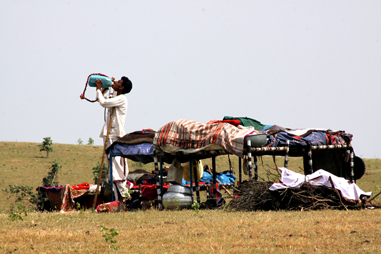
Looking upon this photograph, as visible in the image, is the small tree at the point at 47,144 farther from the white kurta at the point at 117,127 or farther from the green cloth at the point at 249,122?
the green cloth at the point at 249,122

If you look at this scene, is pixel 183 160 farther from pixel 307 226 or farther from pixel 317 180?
pixel 307 226

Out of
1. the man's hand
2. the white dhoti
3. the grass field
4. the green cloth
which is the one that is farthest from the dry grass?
the man's hand

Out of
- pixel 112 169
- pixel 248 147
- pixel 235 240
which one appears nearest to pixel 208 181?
pixel 112 169

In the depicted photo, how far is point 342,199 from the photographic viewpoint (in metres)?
7.79

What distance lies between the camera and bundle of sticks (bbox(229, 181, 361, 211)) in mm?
7766

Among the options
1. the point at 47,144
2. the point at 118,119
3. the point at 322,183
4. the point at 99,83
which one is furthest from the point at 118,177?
the point at 47,144

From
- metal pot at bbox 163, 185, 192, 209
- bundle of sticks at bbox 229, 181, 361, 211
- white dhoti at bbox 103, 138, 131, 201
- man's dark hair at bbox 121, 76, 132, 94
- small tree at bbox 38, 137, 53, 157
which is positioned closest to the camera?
bundle of sticks at bbox 229, 181, 361, 211

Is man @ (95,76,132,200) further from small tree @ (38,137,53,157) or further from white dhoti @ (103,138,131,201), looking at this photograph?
small tree @ (38,137,53,157)

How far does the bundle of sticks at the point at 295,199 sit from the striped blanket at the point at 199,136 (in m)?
0.83

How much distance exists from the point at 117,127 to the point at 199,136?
2.21 meters

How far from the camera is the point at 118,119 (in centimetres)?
1027

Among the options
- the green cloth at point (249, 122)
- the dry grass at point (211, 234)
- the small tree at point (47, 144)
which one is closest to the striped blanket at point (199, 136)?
the green cloth at point (249, 122)

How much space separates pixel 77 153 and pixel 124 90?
25.3 meters

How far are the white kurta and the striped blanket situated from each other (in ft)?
4.11
